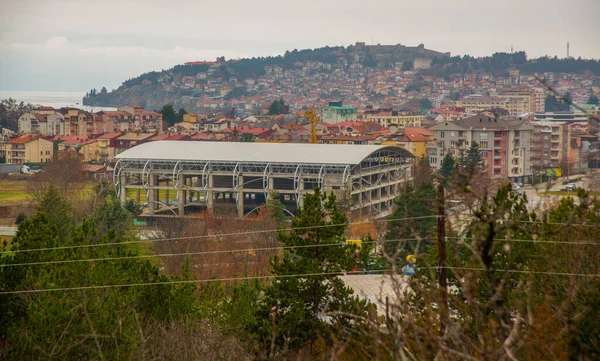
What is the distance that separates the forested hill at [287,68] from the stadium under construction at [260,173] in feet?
237

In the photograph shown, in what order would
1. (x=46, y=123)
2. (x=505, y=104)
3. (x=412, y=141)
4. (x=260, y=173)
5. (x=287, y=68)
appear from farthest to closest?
(x=287, y=68) → (x=505, y=104) → (x=46, y=123) → (x=412, y=141) → (x=260, y=173)

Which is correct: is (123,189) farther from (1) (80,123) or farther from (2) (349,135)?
(1) (80,123)

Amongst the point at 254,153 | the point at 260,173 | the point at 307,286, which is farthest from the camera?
the point at 254,153

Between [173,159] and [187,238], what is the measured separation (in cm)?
654

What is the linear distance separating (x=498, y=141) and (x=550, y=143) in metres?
4.35

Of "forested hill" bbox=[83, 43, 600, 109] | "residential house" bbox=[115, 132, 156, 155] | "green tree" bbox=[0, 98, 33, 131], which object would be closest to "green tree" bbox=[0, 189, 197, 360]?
"residential house" bbox=[115, 132, 156, 155]

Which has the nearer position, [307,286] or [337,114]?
[307,286]

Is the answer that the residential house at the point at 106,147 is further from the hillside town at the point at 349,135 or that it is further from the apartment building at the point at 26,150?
the apartment building at the point at 26,150

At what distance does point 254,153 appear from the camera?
19.6m

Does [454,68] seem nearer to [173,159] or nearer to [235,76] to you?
[235,76]

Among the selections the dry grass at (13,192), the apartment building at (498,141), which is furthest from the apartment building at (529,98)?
the dry grass at (13,192)

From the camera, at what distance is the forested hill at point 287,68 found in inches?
3748

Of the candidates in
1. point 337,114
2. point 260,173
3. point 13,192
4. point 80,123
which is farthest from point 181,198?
point 337,114

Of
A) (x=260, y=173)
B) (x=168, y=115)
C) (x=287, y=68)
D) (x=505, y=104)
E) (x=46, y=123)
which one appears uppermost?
(x=287, y=68)
